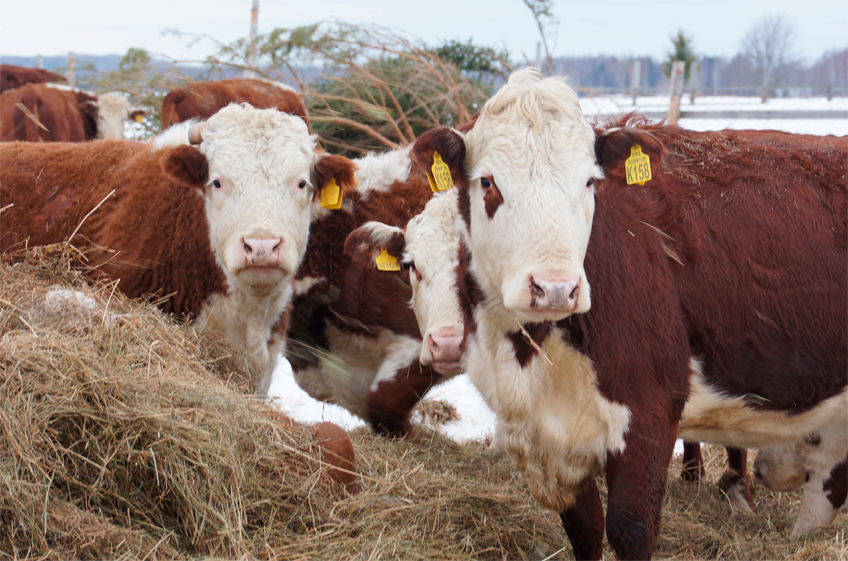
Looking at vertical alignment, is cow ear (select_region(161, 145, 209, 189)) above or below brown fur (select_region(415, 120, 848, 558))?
above

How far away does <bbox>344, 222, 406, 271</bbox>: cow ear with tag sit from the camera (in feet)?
14.3

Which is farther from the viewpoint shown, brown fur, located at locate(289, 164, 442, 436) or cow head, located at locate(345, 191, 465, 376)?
brown fur, located at locate(289, 164, 442, 436)

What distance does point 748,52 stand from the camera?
1667 cm

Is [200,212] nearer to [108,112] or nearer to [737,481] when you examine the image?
[737,481]

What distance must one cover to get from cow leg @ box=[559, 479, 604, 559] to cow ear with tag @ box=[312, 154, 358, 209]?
213 centimetres

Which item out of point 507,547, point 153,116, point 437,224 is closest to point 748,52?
point 153,116

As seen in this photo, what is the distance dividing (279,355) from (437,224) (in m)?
1.27

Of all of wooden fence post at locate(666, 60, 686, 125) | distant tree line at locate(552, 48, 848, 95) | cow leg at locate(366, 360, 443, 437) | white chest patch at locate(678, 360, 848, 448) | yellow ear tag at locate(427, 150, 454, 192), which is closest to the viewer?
yellow ear tag at locate(427, 150, 454, 192)

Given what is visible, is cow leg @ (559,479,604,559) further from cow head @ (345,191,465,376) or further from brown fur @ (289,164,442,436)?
brown fur @ (289,164,442,436)

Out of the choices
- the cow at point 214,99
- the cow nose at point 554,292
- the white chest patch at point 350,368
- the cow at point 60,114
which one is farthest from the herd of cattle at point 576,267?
the cow at point 60,114

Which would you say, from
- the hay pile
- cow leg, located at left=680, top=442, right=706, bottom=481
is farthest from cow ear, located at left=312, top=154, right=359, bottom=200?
cow leg, located at left=680, top=442, right=706, bottom=481

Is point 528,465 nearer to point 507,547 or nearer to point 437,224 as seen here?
point 507,547

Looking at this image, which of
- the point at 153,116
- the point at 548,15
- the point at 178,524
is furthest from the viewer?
the point at 153,116

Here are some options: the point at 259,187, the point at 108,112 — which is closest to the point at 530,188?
the point at 259,187
